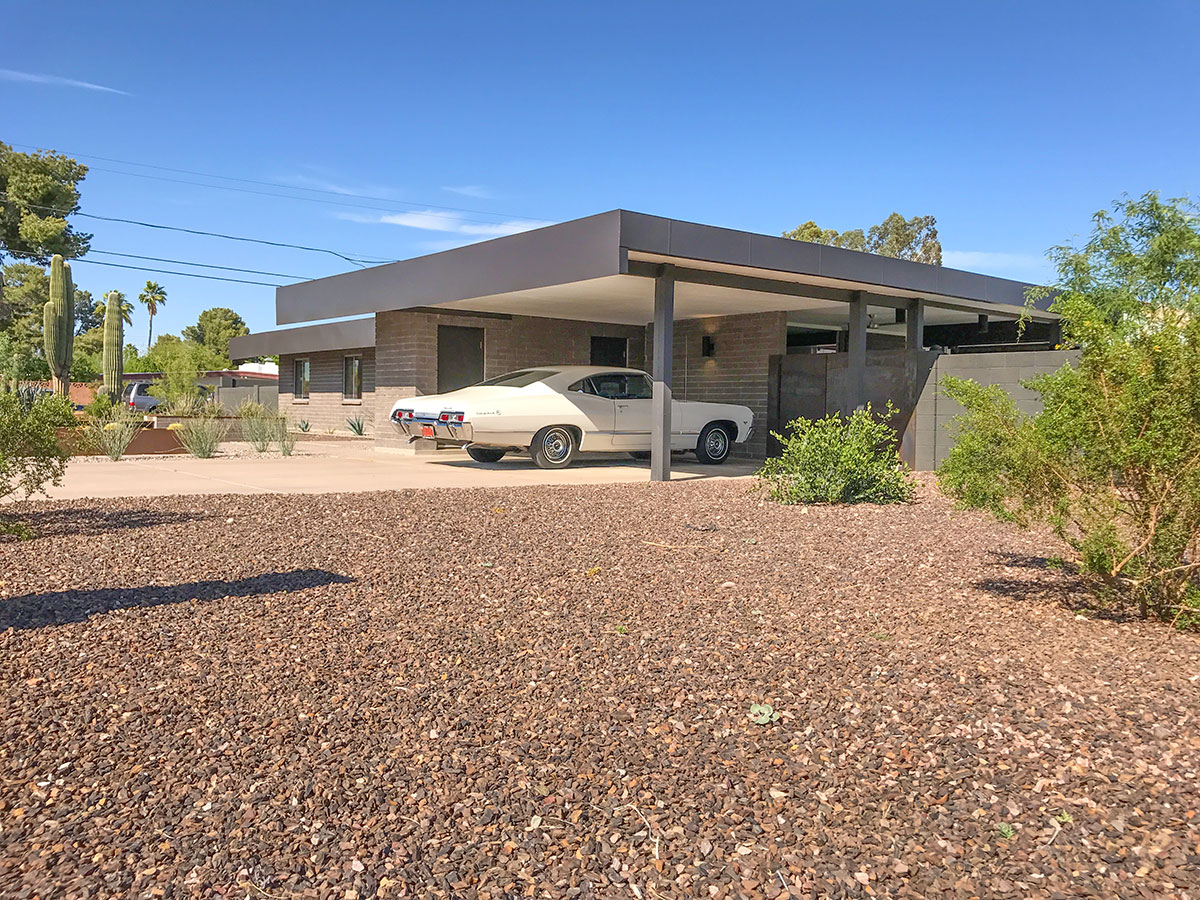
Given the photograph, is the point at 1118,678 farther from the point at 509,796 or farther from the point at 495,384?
the point at 495,384

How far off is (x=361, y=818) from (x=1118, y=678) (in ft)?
10.9

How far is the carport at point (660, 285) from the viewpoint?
1161 centimetres

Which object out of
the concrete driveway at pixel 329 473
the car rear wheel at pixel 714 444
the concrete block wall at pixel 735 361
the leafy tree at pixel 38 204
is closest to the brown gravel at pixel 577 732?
the concrete driveway at pixel 329 473

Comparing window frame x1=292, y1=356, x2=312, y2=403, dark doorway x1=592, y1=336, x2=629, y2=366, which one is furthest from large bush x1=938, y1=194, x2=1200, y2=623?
window frame x1=292, y1=356, x2=312, y2=403

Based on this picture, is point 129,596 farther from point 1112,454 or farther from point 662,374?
point 662,374

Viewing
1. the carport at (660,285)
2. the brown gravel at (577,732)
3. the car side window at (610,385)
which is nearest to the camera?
the brown gravel at (577,732)

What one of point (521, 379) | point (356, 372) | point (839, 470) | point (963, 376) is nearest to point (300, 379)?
point (356, 372)

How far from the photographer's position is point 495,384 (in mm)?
14641

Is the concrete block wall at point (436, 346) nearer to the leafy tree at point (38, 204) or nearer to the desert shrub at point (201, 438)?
the desert shrub at point (201, 438)

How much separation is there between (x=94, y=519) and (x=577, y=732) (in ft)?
20.2

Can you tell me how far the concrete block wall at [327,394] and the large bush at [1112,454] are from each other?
61.0 ft

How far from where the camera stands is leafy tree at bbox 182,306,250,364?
78688 millimetres

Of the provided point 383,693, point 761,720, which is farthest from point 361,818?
point 761,720

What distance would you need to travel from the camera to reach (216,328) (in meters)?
79.6
